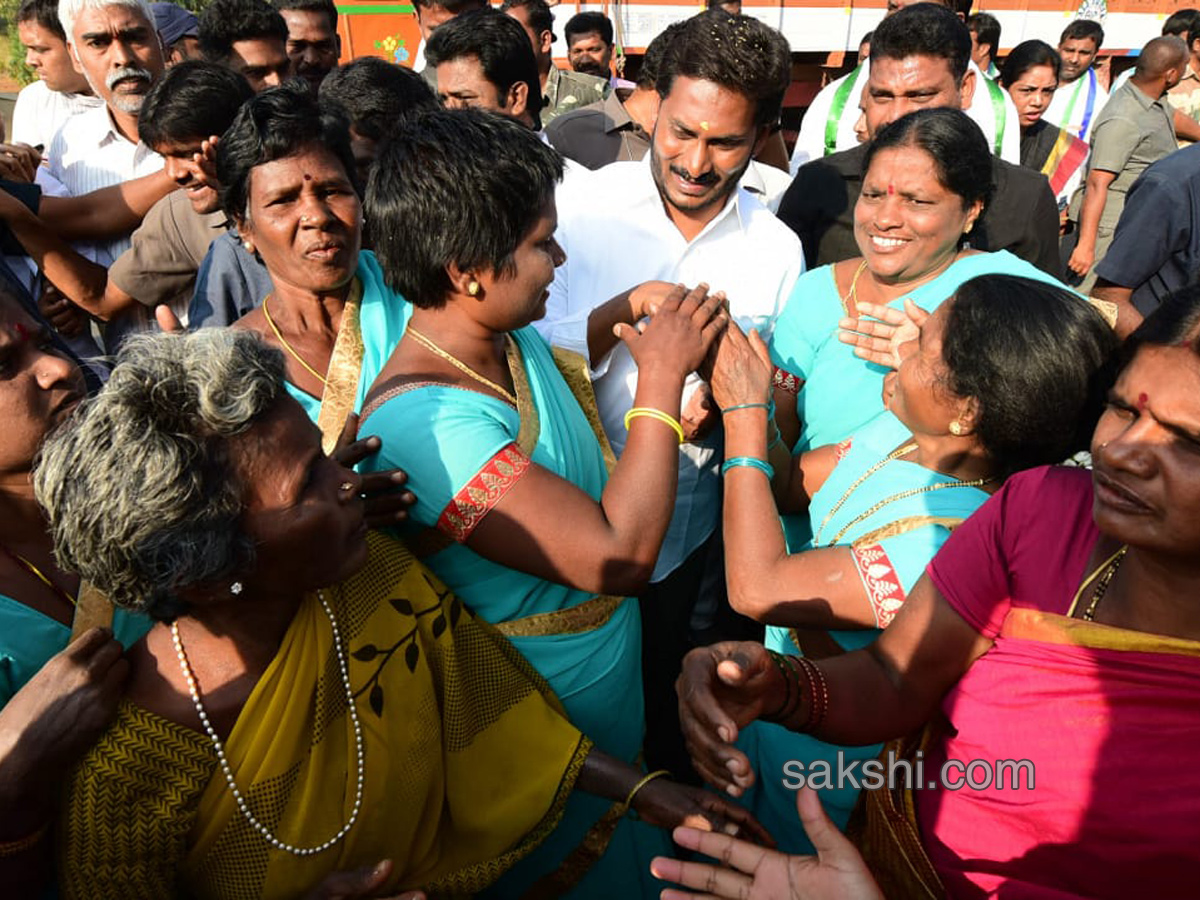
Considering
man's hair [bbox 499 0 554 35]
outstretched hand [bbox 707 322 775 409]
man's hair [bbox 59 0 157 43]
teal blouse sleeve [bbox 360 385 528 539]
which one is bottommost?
outstretched hand [bbox 707 322 775 409]

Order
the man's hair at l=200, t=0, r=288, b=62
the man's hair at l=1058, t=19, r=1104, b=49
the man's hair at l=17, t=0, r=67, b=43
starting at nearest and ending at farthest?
the man's hair at l=200, t=0, r=288, b=62, the man's hair at l=17, t=0, r=67, b=43, the man's hair at l=1058, t=19, r=1104, b=49

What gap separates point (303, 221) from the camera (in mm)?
2262

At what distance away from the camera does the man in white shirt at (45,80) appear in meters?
4.17

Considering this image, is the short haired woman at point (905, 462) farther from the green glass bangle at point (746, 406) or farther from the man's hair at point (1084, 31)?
the man's hair at point (1084, 31)

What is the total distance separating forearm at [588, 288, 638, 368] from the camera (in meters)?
2.39

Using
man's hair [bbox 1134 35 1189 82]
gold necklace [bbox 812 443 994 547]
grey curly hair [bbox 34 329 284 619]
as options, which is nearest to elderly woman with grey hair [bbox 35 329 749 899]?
grey curly hair [bbox 34 329 284 619]

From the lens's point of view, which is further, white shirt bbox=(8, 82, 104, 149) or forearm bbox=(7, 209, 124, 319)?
white shirt bbox=(8, 82, 104, 149)

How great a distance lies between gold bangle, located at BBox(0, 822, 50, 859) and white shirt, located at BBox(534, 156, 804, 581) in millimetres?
1798

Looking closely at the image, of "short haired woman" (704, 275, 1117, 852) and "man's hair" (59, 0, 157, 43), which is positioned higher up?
"man's hair" (59, 0, 157, 43)

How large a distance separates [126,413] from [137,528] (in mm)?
166

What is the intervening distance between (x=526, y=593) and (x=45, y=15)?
4.37m

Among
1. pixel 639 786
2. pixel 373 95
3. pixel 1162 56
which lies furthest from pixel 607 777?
pixel 1162 56

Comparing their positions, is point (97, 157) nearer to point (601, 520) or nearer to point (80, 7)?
point (80, 7)

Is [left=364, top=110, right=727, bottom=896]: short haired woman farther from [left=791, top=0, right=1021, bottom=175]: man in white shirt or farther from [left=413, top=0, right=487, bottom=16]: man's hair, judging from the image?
[left=413, top=0, right=487, bottom=16]: man's hair
